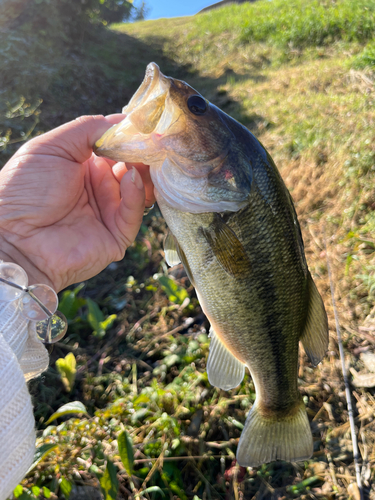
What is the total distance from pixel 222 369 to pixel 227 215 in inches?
35.0

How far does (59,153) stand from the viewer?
1833 mm

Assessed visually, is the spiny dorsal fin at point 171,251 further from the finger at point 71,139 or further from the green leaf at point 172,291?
the green leaf at point 172,291

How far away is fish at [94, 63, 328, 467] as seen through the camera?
1.45 m

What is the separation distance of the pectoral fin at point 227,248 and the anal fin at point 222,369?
518 millimetres

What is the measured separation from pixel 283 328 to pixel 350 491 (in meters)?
1.22

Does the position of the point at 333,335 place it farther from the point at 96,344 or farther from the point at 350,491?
the point at 96,344

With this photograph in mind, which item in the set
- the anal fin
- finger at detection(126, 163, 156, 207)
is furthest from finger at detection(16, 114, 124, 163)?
the anal fin

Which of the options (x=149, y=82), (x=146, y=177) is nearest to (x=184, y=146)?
(x=149, y=82)

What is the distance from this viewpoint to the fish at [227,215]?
1.45 meters

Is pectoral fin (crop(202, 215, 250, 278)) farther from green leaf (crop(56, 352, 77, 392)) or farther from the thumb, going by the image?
green leaf (crop(56, 352, 77, 392))

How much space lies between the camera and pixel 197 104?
147 cm

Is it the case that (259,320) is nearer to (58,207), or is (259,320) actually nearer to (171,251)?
(171,251)

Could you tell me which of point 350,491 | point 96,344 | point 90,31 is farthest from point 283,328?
point 90,31

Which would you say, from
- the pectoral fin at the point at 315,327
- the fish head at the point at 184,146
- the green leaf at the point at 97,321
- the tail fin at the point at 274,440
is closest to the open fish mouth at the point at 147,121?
the fish head at the point at 184,146
